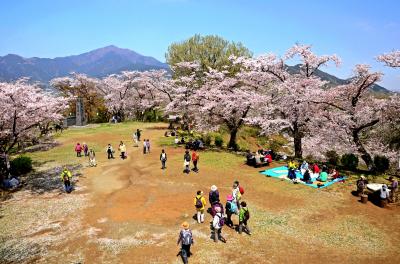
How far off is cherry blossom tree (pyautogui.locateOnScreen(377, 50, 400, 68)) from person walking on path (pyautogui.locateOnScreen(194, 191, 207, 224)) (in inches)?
815

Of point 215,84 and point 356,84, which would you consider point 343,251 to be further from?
point 215,84

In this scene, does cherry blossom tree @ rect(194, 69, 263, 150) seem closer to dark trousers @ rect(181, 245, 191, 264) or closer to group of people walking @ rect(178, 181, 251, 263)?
group of people walking @ rect(178, 181, 251, 263)

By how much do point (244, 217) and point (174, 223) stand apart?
449 cm

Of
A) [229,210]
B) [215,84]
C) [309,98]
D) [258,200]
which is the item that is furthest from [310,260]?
[215,84]

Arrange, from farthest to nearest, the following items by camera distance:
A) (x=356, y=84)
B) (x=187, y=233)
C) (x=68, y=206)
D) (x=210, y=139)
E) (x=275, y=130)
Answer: (x=210, y=139) → (x=275, y=130) → (x=356, y=84) → (x=68, y=206) → (x=187, y=233)

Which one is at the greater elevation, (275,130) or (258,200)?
(275,130)

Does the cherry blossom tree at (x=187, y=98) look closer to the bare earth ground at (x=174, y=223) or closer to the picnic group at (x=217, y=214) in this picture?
the bare earth ground at (x=174, y=223)

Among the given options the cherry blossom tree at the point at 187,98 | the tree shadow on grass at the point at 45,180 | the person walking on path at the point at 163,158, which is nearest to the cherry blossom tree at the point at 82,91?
the cherry blossom tree at the point at 187,98

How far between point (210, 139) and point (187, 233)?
3150 cm

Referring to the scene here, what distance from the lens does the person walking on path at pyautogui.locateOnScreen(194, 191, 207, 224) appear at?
65.8ft

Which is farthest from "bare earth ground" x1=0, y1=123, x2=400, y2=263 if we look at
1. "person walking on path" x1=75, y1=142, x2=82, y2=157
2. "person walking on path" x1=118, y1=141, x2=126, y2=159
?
"person walking on path" x1=75, y1=142, x2=82, y2=157

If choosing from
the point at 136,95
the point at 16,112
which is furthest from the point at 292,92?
the point at 136,95

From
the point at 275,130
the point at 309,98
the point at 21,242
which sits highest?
the point at 309,98

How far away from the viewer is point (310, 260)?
16531mm
